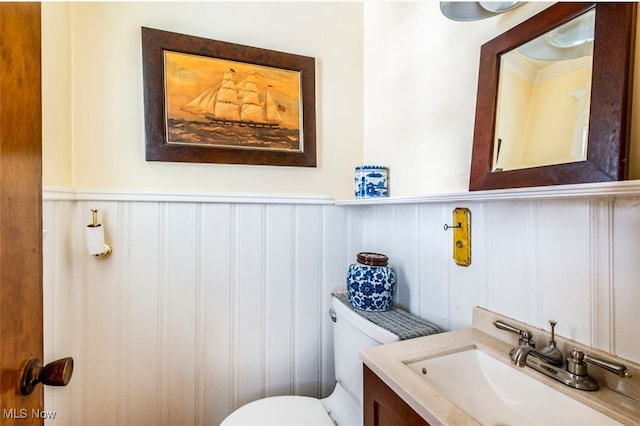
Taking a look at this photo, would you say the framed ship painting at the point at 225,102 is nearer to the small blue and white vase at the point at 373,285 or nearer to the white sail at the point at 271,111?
the white sail at the point at 271,111

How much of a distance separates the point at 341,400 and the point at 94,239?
1.06 m

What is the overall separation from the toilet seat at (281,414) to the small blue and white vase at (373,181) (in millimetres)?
857

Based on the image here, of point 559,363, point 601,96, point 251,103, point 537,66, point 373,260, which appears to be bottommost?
point 559,363

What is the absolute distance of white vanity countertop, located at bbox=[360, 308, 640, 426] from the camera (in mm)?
521

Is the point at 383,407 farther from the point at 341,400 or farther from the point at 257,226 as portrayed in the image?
the point at 257,226

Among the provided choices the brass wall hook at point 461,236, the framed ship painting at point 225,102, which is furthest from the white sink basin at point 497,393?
the framed ship painting at point 225,102

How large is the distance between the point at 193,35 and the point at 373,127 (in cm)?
86

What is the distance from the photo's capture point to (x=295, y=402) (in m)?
1.12

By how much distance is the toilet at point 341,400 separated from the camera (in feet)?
3.21

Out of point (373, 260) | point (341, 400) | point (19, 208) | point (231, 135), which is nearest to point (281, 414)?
point (341, 400)

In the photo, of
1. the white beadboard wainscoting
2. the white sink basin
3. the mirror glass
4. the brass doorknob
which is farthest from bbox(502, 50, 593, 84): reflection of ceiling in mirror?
the brass doorknob

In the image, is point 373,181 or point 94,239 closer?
point 94,239

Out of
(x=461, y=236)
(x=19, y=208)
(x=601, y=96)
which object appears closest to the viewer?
(x=19, y=208)

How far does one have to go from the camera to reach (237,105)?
1220 millimetres
